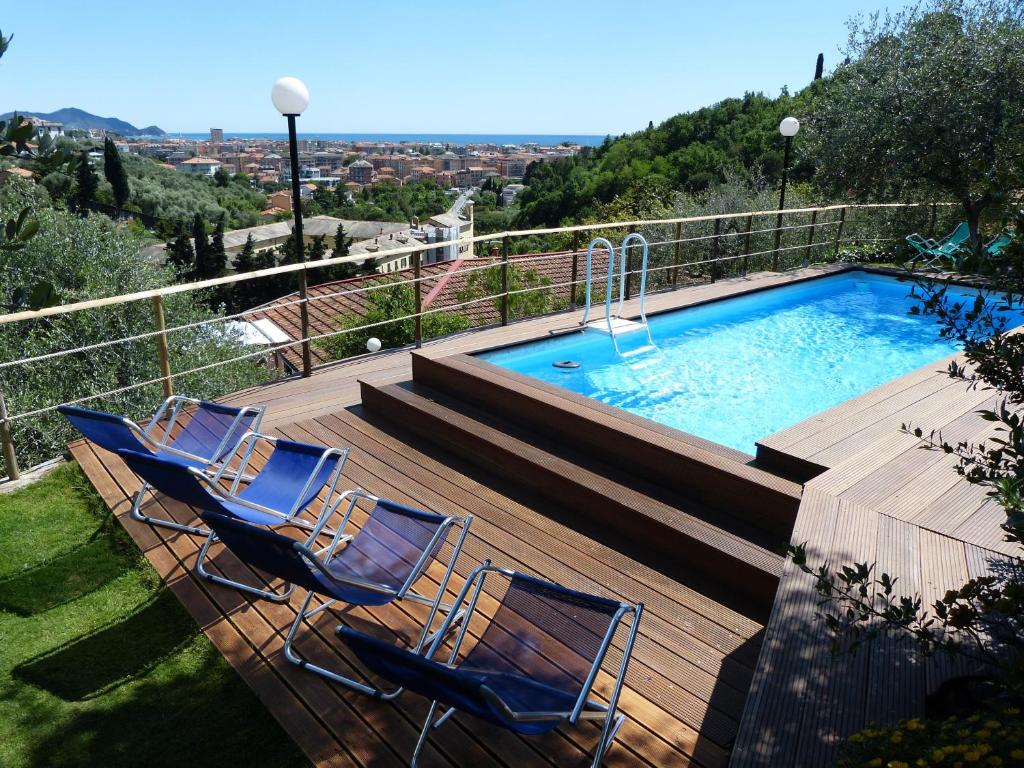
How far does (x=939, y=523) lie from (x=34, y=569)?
14.3ft

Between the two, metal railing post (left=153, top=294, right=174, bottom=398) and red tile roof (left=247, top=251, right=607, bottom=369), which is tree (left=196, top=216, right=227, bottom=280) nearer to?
red tile roof (left=247, top=251, right=607, bottom=369)

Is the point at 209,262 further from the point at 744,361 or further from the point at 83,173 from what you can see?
the point at 83,173

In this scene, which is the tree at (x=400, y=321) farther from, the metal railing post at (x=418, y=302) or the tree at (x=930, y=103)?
the tree at (x=930, y=103)

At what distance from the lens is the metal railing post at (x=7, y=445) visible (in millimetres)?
4274

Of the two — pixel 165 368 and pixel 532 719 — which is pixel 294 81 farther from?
pixel 532 719

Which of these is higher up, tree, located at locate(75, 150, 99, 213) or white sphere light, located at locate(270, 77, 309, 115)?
white sphere light, located at locate(270, 77, 309, 115)

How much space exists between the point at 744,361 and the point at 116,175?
154 ft

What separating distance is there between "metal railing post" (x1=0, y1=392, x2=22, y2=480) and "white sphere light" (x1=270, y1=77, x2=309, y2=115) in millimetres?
3076

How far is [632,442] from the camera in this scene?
434 cm

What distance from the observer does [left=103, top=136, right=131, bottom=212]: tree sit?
4238 cm

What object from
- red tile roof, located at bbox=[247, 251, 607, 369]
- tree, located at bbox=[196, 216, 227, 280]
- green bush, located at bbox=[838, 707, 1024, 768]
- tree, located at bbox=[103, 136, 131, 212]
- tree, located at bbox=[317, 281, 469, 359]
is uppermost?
tree, located at bbox=[103, 136, 131, 212]

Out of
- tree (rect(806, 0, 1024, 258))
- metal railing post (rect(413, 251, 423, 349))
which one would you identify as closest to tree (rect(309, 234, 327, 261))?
tree (rect(806, 0, 1024, 258))

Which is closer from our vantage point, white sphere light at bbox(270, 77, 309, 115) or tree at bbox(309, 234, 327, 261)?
white sphere light at bbox(270, 77, 309, 115)

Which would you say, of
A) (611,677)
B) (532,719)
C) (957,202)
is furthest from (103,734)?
(957,202)
